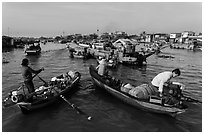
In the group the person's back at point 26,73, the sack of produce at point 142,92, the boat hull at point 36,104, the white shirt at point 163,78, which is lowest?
the boat hull at point 36,104

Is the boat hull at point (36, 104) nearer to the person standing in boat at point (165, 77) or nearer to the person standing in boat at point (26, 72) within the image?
the person standing in boat at point (26, 72)

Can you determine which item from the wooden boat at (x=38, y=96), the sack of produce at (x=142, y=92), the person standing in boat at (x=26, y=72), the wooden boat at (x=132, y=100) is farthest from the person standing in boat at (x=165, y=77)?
the person standing in boat at (x=26, y=72)

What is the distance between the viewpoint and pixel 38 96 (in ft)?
32.7

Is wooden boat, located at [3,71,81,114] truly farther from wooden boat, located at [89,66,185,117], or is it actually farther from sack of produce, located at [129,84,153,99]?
sack of produce, located at [129,84,153,99]

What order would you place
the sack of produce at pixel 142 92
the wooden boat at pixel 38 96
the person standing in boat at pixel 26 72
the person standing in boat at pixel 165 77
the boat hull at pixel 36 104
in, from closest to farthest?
1. the wooden boat at pixel 38 96
2. the boat hull at pixel 36 104
3. the person standing in boat at pixel 165 77
4. the person standing in boat at pixel 26 72
5. the sack of produce at pixel 142 92

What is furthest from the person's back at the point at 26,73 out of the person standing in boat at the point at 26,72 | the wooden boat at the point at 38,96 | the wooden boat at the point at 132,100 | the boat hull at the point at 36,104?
the wooden boat at the point at 132,100

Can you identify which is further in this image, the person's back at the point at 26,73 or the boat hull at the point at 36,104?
the person's back at the point at 26,73

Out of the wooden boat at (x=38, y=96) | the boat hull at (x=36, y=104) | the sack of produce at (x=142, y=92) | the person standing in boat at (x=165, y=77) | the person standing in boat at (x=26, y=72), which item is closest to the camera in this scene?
the wooden boat at (x=38, y=96)

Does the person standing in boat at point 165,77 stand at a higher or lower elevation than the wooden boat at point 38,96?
higher

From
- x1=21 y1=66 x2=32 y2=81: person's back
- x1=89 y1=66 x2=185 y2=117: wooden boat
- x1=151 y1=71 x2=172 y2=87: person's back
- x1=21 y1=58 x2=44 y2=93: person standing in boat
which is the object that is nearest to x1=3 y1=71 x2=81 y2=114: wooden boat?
x1=21 y1=58 x2=44 y2=93: person standing in boat

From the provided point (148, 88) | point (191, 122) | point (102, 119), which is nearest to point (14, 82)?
point (102, 119)

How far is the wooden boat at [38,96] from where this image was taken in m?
8.85

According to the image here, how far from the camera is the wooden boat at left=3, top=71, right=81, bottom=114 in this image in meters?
8.85

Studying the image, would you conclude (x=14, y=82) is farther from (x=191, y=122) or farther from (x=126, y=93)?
(x=191, y=122)
